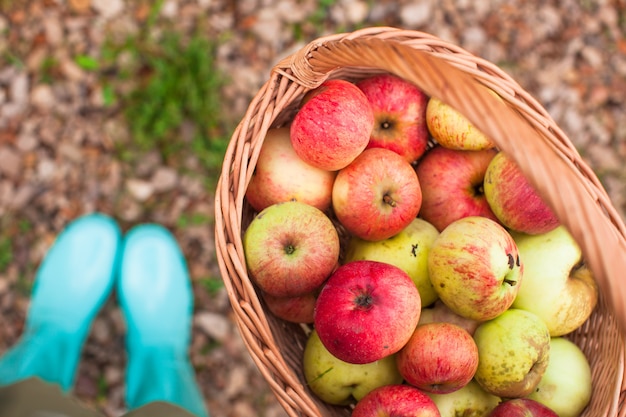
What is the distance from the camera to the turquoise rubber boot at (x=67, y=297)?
173 centimetres

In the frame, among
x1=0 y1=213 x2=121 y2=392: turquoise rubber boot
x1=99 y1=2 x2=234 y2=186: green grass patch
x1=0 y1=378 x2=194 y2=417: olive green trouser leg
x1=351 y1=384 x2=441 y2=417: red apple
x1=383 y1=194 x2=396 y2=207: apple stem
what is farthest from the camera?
x1=99 y1=2 x2=234 y2=186: green grass patch

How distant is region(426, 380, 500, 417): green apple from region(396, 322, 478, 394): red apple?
84 millimetres

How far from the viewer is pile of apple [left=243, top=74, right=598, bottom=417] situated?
1.06m

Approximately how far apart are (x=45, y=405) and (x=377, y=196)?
0.99 m

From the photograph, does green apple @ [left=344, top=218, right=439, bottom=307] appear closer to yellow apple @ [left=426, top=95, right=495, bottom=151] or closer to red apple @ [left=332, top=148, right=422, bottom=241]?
red apple @ [left=332, top=148, right=422, bottom=241]

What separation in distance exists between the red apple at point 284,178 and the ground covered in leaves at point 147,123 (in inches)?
26.1

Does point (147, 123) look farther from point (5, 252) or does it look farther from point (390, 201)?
point (390, 201)

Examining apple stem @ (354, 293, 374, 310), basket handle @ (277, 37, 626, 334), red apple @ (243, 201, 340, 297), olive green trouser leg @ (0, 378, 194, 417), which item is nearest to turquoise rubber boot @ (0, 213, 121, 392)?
olive green trouser leg @ (0, 378, 194, 417)

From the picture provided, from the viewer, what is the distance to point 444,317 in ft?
3.98

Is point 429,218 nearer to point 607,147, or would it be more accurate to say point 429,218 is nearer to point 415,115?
point 415,115

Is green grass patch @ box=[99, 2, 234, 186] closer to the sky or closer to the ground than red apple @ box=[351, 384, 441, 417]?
closer to the sky

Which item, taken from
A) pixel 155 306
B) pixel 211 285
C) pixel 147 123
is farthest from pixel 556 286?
pixel 147 123

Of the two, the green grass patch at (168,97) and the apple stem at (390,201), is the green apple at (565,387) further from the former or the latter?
the green grass patch at (168,97)

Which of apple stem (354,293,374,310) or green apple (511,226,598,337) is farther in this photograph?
green apple (511,226,598,337)
